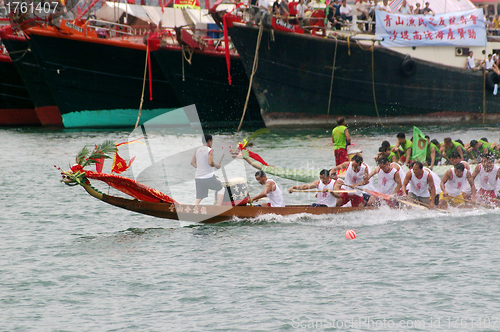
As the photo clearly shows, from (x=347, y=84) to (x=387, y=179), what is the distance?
704 inches

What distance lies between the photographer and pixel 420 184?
14.5 metres

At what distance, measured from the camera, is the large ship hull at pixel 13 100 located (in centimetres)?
3738

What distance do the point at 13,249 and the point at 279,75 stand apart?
20258mm

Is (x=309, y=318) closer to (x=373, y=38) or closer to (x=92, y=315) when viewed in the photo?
(x=92, y=315)

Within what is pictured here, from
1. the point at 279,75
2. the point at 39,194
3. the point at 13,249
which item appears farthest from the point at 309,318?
the point at 279,75

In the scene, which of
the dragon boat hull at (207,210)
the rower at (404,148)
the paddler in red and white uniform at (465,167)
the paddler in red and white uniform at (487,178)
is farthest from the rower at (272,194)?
the rower at (404,148)

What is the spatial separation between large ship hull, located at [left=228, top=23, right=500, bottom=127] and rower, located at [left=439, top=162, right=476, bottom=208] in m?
16.7

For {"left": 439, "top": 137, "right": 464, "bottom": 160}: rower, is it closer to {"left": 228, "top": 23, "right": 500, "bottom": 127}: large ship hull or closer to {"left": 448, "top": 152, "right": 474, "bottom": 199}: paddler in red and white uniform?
{"left": 448, "top": 152, "right": 474, "bottom": 199}: paddler in red and white uniform

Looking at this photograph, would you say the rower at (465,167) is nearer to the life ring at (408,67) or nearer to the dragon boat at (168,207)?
the dragon boat at (168,207)

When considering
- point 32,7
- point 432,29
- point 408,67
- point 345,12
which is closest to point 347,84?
point 408,67

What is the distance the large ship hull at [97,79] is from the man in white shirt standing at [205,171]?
2070cm

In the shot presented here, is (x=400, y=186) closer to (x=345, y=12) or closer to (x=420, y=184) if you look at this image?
(x=420, y=184)

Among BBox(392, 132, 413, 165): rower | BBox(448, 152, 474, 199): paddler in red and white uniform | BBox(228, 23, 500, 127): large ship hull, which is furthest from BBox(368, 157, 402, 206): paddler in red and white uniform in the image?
BBox(228, 23, 500, 127): large ship hull

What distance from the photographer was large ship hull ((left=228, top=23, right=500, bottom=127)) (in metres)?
30.4
